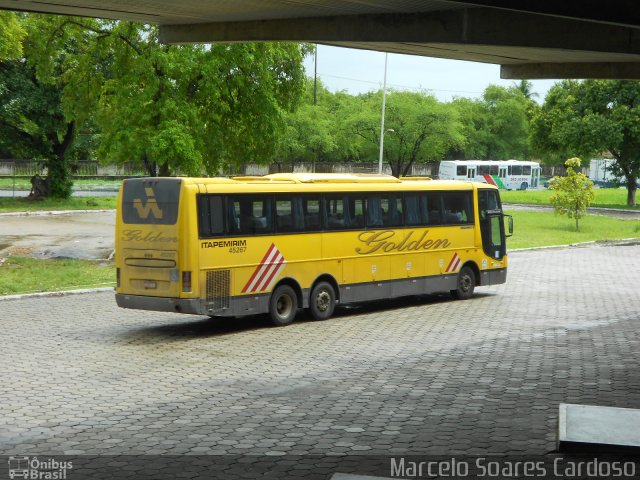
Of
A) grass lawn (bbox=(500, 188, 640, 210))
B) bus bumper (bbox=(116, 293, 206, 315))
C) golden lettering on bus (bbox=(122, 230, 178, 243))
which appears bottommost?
grass lawn (bbox=(500, 188, 640, 210))

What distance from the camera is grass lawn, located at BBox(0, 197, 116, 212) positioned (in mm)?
47500

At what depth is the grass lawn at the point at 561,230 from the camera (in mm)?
40503

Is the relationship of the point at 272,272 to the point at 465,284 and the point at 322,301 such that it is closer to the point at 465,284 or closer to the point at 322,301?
the point at 322,301

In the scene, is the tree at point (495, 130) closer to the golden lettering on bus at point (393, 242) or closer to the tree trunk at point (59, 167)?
the tree trunk at point (59, 167)

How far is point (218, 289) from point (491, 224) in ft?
29.3

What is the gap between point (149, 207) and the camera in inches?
699

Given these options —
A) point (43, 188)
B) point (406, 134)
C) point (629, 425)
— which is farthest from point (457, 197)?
point (406, 134)

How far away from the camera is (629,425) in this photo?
397 inches

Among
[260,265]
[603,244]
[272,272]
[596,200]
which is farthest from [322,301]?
[596,200]

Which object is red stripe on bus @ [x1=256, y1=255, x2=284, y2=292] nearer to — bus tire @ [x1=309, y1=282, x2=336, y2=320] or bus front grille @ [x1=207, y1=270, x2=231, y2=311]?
bus front grille @ [x1=207, y1=270, x2=231, y2=311]

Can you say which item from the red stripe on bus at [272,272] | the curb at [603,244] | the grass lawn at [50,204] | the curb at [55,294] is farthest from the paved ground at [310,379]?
the grass lawn at [50,204]

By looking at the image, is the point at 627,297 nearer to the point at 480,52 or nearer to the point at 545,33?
the point at 480,52

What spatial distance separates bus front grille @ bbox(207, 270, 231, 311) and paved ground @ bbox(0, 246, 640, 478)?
565 millimetres

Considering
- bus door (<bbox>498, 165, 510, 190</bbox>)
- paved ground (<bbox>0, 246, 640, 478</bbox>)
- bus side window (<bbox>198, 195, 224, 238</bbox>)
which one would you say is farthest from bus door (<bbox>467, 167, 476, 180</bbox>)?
bus side window (<bbox>198, 195, 224, 238</bbox>)
